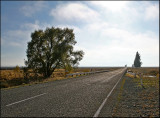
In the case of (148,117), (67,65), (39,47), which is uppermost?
(39,47)

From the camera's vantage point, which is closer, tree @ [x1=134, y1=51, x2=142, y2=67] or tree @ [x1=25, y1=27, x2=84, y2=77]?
tree @ [x1=25, y1=27, x2=84, y2=77]

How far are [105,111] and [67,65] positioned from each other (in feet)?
71.8

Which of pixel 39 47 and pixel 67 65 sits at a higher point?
pixel 39 47

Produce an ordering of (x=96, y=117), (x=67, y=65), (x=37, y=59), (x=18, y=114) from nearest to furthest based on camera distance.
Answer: (x=96, y=117)
(x=18, y=114)
(x=37, y=59)
(x=67, y=65)

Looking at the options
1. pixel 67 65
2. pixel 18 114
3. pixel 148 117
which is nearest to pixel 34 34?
pixel 67 65

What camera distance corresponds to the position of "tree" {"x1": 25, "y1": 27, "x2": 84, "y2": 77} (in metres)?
25.1

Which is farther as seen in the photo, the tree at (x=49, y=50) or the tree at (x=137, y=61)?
the tree at (x=137, y=61)

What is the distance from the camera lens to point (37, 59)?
2512cm

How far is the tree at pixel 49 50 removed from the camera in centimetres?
2512

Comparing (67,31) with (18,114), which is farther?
(67,31)

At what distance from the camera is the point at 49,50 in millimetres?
26438

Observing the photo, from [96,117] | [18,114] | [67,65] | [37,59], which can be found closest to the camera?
[96,117]

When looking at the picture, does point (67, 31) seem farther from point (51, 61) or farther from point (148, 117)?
point (148, 117)

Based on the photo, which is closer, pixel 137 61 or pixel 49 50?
pixel 49 50
